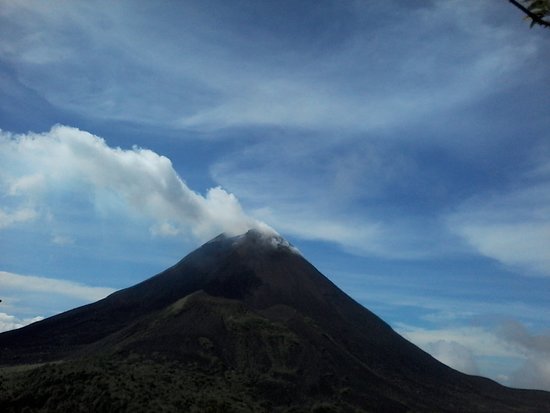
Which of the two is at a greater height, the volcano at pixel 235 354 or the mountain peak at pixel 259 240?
the mountain peak at pixel 259 240

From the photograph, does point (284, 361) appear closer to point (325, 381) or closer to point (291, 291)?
point (325, 381)

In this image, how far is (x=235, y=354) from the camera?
96812mm

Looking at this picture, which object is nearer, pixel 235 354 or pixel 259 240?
pixel 235 354

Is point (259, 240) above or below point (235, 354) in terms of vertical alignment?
above

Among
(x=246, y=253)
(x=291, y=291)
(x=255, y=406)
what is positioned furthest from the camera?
(x=246, y=253)

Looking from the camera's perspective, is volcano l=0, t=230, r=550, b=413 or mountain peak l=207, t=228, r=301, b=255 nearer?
volcano l=0, t=230, r=550, b=413

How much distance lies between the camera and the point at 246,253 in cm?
17212

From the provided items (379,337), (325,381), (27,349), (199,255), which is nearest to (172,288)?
(199,255)

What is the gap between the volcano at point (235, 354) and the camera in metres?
66.6

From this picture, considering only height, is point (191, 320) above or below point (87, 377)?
above

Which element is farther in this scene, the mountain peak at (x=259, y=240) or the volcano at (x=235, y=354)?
the mountain peak at (x=259, y=240)

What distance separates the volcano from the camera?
6656cm

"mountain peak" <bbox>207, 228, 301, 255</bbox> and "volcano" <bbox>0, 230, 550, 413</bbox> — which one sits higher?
"mountain peak" <bbox>207, 228, 301, 255</bbox>

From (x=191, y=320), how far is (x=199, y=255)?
7207cm
